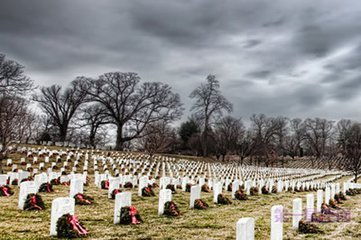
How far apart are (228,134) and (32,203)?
6659cm

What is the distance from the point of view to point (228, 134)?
74.9m

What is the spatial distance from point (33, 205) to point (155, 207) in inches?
145

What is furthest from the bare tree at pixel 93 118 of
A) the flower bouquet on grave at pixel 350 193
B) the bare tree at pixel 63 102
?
the flower bouquet on grave at pixel 350 193

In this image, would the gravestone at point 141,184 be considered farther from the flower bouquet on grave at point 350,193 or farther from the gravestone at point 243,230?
the flower bouquet on grave at point 350,193

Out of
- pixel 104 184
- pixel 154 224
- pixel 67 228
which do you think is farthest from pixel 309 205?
pixel 104 184

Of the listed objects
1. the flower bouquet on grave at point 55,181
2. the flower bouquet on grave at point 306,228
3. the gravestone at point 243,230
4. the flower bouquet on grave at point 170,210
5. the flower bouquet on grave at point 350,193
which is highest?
the gravestone at point 243,230

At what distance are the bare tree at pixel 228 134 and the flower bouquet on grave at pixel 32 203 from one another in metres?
59.2

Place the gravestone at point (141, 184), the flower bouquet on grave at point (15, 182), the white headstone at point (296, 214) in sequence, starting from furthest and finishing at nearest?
the flower bouquet on grave at point (15, 182) < the gravestone at point (141, 184) < the white headstone at point (296, 214)

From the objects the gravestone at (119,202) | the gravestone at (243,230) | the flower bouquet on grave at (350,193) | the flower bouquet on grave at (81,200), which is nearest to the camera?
the gravestone at (243,230)

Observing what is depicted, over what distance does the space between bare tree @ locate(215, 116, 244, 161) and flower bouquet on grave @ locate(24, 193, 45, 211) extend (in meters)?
59.2

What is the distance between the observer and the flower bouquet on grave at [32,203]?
9.68 metres

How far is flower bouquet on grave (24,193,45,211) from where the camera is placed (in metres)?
9.68

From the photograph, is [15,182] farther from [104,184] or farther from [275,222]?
[275,222]

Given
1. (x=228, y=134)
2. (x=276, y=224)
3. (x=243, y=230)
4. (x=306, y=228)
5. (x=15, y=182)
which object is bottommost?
(x=306, y=228)
